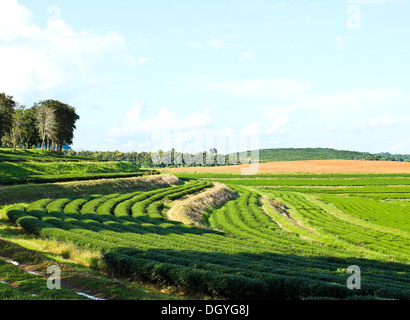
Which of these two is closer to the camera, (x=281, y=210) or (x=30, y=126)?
(x=281, y=210)

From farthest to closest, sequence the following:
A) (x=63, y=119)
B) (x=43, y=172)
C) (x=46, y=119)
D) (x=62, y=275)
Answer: (x=63, y=119)
(x=46, y=119)
(x=43, y=172)
(x=62, y=275)

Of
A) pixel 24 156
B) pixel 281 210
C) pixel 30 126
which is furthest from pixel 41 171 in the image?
pixel 30 126

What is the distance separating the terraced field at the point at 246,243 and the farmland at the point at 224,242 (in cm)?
5

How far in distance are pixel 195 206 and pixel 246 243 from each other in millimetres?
21847

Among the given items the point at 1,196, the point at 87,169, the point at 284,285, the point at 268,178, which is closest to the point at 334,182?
the point at 268,178

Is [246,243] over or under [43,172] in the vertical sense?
under

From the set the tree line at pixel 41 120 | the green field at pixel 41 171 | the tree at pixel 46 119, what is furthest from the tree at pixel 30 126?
the green field at pixel 41 171

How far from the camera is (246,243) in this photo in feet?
88.3

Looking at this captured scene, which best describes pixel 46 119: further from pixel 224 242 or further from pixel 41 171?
pixel 224 242

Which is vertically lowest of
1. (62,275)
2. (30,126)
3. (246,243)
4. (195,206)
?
(195,206)

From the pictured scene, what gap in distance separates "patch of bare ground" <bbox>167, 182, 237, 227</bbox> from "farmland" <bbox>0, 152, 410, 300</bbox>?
1.86 feet

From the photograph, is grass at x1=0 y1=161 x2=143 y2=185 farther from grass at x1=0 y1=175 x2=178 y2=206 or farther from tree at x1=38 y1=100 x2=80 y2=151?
tree at x1=38 y1=100 x2=80 y2=151

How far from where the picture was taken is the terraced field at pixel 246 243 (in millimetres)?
13617
